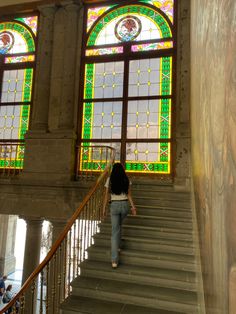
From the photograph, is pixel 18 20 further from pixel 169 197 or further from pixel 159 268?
pixel 159 268

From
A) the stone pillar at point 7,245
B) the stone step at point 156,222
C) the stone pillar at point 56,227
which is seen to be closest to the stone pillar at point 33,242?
the stone pillar at point 56,227

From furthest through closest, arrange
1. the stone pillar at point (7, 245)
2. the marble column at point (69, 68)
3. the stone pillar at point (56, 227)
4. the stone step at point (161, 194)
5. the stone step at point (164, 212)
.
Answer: the stone pillar at point (7, 245) < the marble column at point (69, 68) < the stone pillar at point (56, 227) < the stone step at point (161, 194) < the stone step at point (164, 212)

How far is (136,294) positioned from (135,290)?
7 centimetres

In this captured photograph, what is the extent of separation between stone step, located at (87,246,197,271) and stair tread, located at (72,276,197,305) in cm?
41

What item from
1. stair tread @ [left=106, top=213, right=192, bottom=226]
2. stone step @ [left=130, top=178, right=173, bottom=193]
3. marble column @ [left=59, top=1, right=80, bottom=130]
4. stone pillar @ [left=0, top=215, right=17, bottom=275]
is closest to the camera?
stair tread @ [left=106, top=213, right=192, bottom=226]

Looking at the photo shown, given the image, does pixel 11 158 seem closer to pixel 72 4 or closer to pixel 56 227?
pixel 56 227

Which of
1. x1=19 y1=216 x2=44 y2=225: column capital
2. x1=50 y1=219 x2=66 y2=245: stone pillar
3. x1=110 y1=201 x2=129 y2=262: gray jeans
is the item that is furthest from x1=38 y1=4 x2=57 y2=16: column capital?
x1=110 y1=201 x2=129 y2=262: gray jeans

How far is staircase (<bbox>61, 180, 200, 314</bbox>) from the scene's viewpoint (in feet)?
11.4

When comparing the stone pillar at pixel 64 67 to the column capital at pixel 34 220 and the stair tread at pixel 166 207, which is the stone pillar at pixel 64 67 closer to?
the column capital at pixel 34 220

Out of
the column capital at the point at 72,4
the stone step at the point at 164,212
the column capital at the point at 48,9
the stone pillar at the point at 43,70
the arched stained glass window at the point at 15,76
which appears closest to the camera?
the stone step at the point at 164,212

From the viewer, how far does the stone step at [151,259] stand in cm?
407

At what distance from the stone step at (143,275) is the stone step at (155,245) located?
1.32 feet

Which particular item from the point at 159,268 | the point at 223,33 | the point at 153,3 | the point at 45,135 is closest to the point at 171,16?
the point at 153,3

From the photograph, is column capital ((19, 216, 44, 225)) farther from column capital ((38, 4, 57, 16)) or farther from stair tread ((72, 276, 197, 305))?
column capital ((38, 4, 57, 16))
